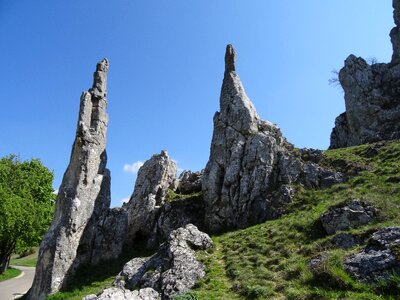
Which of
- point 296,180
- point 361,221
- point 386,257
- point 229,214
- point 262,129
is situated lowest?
point 386,257

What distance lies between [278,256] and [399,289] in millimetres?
9711

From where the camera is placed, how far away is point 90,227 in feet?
116

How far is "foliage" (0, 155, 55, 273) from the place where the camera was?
4622cm

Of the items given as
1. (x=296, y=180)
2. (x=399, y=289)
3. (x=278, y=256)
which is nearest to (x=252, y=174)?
(x=296, y=180)

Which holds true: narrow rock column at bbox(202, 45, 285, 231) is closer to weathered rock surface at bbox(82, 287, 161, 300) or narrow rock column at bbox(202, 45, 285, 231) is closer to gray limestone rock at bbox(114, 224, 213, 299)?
gray limestone rock at bbox(114, 224, 213, 299)

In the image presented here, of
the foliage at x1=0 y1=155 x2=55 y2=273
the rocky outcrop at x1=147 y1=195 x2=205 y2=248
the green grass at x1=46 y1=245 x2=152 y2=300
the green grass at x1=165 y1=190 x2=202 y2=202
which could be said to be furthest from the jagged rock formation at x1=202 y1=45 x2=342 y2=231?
the foliage at x1=0 y1=155 x2=55 y2=273

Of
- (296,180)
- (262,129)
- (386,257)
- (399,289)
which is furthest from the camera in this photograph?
(262,129)

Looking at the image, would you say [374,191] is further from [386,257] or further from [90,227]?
[90,227]

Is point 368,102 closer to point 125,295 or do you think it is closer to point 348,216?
point 348,216

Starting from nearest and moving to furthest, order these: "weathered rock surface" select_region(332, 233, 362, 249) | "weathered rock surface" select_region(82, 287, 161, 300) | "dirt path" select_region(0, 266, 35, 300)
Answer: "weathered rock surface" select_region(82, 287, 161, 300), "weathered rock surface" select_region(332, 233, 362, 249), "dirt path" select_region(0, 266, 35, 300)

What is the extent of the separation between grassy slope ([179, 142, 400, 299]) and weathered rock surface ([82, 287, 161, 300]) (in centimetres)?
252

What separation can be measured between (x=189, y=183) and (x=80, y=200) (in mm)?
17509

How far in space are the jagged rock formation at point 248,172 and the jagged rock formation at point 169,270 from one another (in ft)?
31.1

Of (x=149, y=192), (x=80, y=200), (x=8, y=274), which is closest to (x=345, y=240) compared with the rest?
(x=80, y=200)
